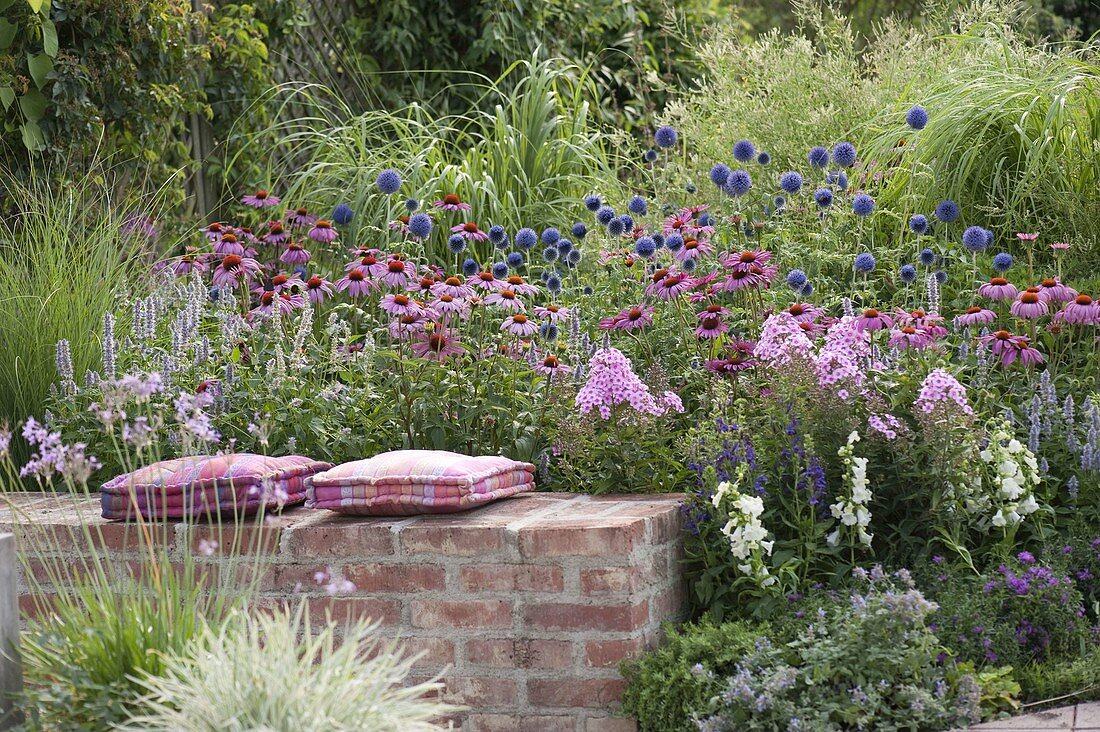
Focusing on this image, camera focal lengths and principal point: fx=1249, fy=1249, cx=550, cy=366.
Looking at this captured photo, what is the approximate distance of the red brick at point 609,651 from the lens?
278cm

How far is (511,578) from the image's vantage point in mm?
2842

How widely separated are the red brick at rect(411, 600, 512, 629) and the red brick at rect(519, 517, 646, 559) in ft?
0.50

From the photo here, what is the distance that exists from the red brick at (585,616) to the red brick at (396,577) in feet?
0.78

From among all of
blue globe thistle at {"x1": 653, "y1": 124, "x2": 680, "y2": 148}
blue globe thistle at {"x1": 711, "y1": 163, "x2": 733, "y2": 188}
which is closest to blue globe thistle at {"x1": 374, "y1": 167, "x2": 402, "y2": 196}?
blue globe thistle at {"x1": 653, "y1": 124, "x2": 680, "y2": 148}

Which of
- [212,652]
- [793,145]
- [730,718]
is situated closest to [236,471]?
[212,652]

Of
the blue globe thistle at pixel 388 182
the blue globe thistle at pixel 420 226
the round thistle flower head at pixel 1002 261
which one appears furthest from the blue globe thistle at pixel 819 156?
the blue globe thistle at pixel 388 182

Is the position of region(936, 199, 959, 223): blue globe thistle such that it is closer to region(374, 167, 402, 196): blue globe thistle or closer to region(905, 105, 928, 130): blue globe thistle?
region(905, 105, 928, 130): blue globe thistle

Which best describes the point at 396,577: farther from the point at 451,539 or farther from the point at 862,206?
the point at 862,206

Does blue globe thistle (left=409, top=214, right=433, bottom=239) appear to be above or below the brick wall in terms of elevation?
above

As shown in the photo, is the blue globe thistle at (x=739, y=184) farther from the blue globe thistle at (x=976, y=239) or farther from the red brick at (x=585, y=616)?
the red brick at (x=585, y=616)

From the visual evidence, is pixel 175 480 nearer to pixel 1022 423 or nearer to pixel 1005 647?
pixel 1005 647

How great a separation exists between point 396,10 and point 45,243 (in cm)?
356

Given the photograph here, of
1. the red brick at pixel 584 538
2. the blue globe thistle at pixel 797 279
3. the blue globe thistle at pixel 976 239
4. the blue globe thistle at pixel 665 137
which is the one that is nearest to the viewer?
the red brick at pixel 584 538

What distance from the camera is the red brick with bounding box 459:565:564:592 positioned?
2.81 meters
